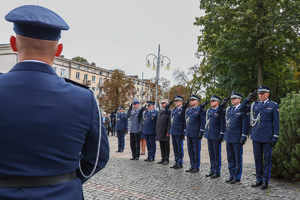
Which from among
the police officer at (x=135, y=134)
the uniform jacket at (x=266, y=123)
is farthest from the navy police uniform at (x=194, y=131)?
the police officer at (x=135, y=134)

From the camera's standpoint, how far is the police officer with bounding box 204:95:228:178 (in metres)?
7.96

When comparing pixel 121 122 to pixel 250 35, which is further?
pixel 250 35

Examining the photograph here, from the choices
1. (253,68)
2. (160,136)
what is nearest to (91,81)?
(253,68)

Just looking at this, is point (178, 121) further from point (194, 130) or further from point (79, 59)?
point (79, 59)

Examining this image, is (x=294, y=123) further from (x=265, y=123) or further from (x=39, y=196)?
(x=39, y=196)

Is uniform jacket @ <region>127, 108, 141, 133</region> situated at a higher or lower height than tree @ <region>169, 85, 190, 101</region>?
lower

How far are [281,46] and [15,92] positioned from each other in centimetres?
2241

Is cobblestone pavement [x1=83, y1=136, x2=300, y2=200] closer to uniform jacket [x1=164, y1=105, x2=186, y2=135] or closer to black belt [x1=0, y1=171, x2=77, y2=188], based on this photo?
uniform jacket [x1=164, y1=105, x2=186, y2=135]

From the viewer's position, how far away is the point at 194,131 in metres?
8.95

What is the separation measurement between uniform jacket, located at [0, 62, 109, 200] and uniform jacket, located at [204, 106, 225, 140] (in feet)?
22.4

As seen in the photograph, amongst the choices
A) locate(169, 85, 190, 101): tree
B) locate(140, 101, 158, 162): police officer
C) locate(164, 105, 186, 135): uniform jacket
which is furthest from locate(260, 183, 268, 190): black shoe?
locate(169, 85, 190, 101): tree

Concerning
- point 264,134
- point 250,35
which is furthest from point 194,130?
point 250,35

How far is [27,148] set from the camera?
1.53 m

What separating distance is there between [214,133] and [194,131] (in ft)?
2.85
